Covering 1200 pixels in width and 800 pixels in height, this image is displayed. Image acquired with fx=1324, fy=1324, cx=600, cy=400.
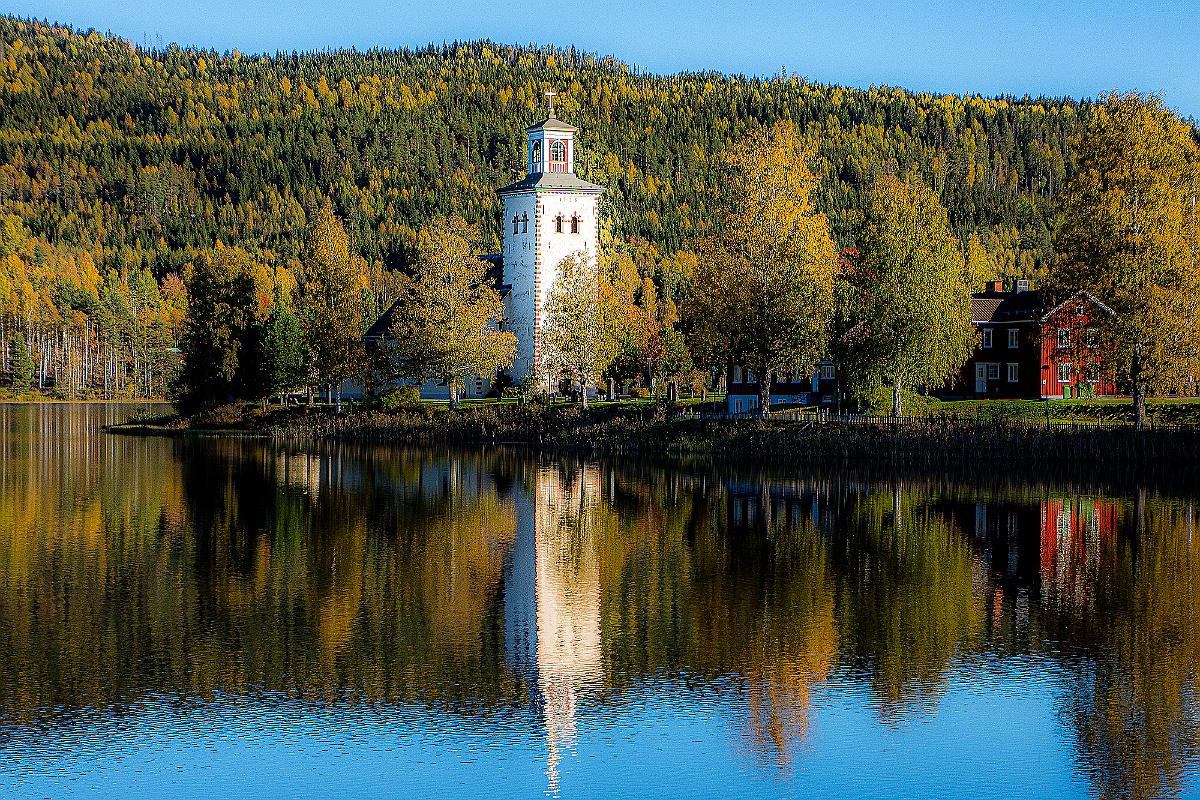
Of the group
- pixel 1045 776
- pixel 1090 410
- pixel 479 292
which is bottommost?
pixel 1045 776

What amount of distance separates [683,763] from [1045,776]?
14.8 feet

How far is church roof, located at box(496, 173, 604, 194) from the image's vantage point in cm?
9844

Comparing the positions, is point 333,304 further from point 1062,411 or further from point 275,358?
point 1062,411

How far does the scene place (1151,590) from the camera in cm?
2830

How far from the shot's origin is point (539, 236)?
99.1 m

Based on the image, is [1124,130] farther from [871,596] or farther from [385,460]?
[871,596]

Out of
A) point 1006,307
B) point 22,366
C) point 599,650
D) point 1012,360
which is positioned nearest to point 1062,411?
point 1012,360

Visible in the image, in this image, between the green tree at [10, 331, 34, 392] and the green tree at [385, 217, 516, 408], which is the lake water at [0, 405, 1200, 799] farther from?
the green tree at [10, 331, 34, 392]

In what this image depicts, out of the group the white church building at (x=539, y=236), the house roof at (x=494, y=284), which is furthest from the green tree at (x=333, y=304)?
the house roof at (x=494, y=284)

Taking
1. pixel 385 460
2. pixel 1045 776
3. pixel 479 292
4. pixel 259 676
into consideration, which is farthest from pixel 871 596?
pixel 479 292

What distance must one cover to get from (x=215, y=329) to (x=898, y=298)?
47709mm

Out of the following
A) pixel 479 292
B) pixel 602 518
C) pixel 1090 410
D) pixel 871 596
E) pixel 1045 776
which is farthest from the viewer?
pixel 479 292

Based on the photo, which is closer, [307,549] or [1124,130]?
[307,549]

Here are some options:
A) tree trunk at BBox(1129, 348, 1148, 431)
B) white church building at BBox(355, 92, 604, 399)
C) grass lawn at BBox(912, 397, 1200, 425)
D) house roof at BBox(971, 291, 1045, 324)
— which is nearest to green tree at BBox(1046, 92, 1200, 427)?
tree trunk at BBox(1129, 348, 1148, 431)
